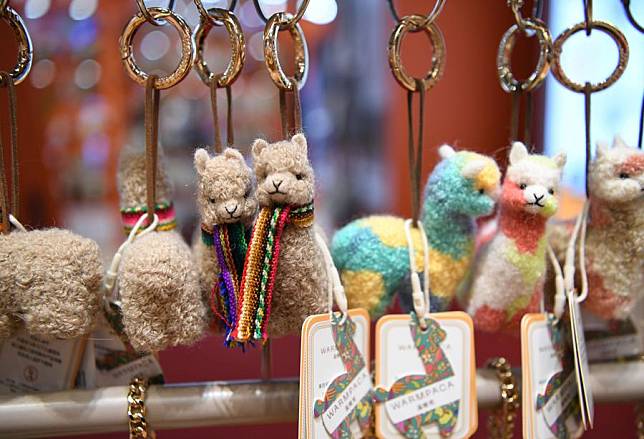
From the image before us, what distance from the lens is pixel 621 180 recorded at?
465mm

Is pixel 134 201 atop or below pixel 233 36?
below

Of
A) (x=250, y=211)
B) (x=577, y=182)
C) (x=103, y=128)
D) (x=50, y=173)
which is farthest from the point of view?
(x=103, y=128)

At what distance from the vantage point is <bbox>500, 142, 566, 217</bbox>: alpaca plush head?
45cm

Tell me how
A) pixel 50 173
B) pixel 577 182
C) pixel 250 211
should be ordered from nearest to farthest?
pixel 250 211
pixel 577 182
pixel 50 173

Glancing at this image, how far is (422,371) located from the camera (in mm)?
485

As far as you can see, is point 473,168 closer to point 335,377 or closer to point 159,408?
point 335,377

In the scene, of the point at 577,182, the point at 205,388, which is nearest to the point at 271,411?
the point at 205,388

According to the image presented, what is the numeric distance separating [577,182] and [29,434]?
105 centimetres

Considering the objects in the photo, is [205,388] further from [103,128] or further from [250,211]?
[103,128]

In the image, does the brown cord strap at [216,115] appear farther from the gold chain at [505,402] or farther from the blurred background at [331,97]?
the blurred background at [331,97]

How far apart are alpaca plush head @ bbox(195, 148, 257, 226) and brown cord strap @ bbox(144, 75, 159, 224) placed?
59 mm

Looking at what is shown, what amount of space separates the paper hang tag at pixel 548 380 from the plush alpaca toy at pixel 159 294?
0.93 ft

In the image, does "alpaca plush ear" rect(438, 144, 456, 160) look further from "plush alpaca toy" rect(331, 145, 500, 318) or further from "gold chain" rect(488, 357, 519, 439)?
"gold chain" rect(488, 357, 519, 439)

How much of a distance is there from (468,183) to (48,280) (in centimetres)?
33
